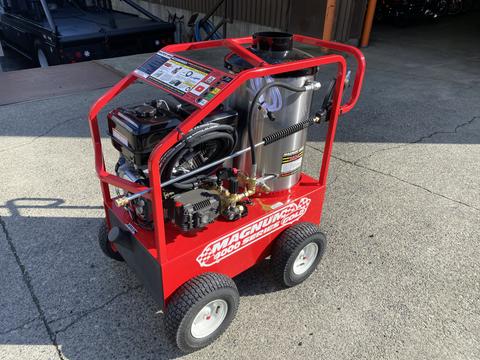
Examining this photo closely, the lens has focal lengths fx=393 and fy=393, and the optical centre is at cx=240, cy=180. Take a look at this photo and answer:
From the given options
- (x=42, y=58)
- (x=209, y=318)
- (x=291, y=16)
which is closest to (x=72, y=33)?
(x=42, y=58)

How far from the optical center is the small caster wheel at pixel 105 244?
2.47 m

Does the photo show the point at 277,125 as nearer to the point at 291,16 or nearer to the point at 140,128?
the point at 140,128

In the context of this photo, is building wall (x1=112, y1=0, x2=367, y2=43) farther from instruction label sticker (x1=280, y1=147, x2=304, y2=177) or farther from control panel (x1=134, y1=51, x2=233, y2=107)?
control panel (x1=134, y1=51, x2=233, y2=107)

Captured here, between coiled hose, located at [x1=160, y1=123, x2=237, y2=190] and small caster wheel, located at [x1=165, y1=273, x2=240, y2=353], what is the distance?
1.63 ft

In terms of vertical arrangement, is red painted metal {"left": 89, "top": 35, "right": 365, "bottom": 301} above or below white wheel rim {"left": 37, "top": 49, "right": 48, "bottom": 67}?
above

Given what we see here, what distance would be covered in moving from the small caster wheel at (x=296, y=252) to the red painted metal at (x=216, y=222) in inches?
3.1

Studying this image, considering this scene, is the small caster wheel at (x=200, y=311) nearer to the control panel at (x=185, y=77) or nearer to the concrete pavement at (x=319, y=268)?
the concrete pavement at (x=319, y=268)

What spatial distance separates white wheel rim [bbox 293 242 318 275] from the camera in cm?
240

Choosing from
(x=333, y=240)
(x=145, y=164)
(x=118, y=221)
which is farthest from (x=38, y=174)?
(x=333, y=240)

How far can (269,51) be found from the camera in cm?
203

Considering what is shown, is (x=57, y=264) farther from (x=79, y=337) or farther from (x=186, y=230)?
(x=186, y=230)

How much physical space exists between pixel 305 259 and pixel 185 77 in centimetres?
133

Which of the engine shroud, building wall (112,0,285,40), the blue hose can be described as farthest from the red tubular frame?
the blue hose

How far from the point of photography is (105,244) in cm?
249
